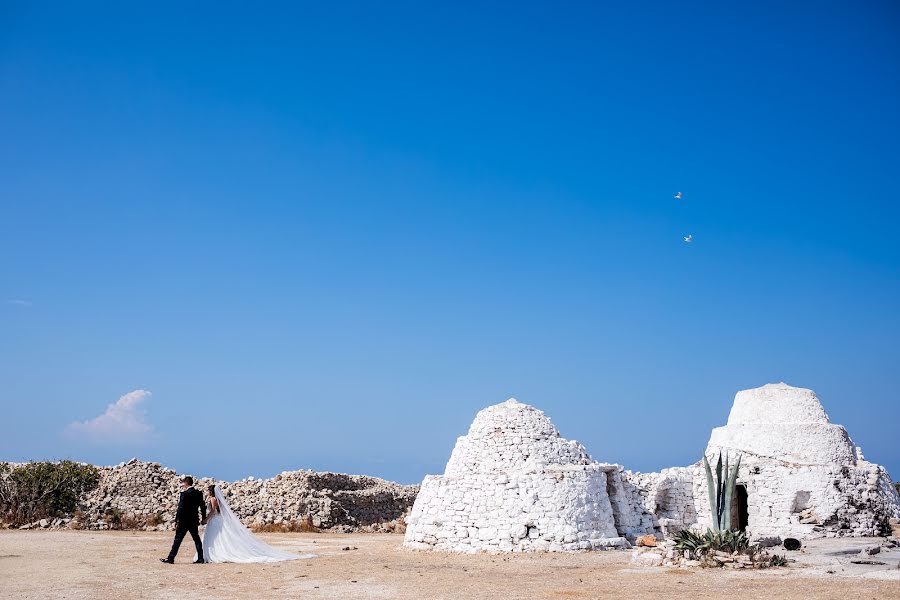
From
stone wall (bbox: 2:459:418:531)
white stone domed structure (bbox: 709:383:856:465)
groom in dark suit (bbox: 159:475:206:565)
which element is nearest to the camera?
groom in dark suit (bbox: 159:475:206:565)

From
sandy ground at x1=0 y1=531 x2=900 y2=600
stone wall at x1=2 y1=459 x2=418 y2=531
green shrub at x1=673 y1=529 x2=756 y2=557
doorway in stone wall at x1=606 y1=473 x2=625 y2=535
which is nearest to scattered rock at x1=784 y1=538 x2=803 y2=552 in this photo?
sandy ground at x1=0 y1=531 x2=900 y2=600

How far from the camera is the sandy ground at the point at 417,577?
10.2m

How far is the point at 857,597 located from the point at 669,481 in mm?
12688

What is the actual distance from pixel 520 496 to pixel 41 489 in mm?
16954

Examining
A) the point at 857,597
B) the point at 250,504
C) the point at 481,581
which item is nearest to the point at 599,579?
the point at 481,581

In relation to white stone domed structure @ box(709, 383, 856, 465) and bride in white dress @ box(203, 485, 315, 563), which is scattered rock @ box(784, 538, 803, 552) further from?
bride in white dress @ box(203, 485, 315, 563)

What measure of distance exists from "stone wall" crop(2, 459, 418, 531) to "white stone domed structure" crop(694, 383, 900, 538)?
10.6m

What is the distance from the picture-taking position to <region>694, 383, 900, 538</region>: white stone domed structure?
20922 millimetres

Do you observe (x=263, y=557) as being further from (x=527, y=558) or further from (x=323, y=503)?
A: (x=323, y=503)

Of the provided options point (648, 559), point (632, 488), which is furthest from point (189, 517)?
point (632, 488)

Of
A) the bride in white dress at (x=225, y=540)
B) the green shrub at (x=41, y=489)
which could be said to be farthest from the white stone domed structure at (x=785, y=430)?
the green shrub at (x=41, y=489)

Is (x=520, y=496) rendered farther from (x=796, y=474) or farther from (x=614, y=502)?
(x=796, y=474)

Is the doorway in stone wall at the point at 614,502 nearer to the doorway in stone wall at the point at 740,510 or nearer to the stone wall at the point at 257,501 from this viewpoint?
the doorway in stone wall at the point at 740,510

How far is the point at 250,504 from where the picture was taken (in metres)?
25.4
